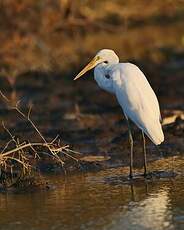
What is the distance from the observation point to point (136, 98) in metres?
10.9

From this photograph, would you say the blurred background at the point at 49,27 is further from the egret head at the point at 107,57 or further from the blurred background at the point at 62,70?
the egret head at the point at 107,57

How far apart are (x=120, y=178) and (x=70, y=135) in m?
3.64

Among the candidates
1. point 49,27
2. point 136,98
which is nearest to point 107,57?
point 136,98

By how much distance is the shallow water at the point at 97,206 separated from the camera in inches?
320

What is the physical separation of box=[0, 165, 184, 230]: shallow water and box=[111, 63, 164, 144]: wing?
730mm

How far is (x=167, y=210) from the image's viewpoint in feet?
27.8

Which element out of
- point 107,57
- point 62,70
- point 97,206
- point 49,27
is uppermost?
point 49,27

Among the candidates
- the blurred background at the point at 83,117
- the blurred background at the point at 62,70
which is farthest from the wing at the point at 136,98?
the blurred background at the point at 62,70

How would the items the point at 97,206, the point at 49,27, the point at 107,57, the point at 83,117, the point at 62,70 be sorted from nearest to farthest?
the point at 97,206 < the point at 107,57 < the point at 83,117 < the point at 49,27 < the point at 62,70

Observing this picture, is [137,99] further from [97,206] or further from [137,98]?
[97,206]

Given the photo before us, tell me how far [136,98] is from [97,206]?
225cm

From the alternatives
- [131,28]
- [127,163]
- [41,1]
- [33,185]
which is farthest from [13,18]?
[131,28]

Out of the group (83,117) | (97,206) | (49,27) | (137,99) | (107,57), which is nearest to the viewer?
(97,206)

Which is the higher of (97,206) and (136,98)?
(136,98)
